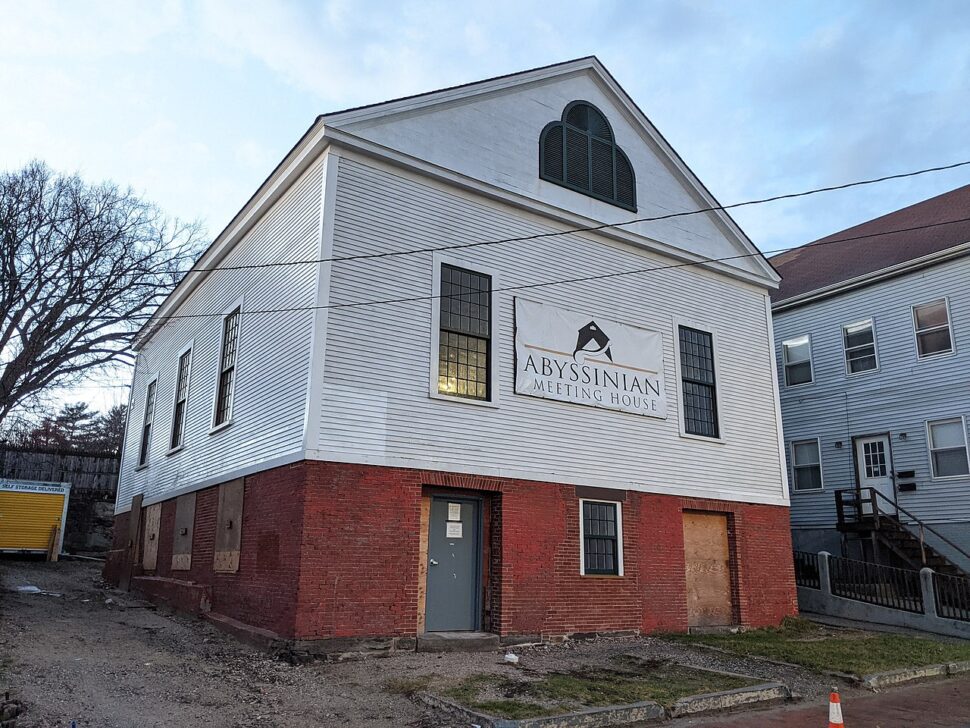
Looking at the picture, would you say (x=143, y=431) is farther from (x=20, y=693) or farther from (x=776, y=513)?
(x=776, y=513)

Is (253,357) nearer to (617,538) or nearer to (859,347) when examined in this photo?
(617,538)

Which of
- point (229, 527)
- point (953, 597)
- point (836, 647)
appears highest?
point (229, 527)

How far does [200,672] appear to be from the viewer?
9.88m

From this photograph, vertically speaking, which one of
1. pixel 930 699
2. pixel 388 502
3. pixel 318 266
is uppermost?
pixel 318 266

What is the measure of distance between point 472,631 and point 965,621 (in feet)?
33.3

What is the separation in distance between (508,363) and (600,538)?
3593 millimetres

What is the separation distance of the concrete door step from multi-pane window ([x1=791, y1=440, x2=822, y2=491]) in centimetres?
1473

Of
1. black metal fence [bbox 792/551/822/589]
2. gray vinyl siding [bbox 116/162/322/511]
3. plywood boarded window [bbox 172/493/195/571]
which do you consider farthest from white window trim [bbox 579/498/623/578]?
plywood boarded window [bbox 172/493/195/571]

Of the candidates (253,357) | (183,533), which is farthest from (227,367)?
(183,533)

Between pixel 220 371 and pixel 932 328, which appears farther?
pixel 932 328

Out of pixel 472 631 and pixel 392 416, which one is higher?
pixel 392 416

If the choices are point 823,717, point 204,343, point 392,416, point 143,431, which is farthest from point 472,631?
point 143,431

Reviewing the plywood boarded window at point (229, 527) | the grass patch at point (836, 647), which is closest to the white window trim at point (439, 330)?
the plywood boarded window at point (229, 527)

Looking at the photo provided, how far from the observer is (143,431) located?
833 inches
